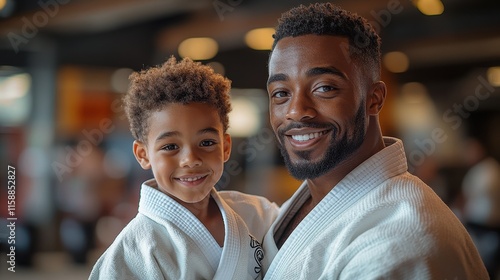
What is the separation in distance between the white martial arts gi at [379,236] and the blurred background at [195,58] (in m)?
3.75

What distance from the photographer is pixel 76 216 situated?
18.1 ft

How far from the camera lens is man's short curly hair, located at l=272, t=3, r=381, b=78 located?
4.67 ft

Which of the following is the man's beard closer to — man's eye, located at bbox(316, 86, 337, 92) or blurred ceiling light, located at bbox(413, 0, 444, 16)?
man's eye, located at bbox(316, 86, 337, 92)

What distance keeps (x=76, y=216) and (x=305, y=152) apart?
14.7 feet

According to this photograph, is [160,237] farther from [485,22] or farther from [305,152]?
[485,22]

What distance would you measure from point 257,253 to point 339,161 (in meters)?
0.32

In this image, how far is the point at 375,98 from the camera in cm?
149

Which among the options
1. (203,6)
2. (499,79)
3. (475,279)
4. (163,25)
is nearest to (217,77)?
(475,279)

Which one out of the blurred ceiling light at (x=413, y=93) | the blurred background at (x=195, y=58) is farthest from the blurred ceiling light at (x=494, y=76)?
the blurred ceiling light at (x=413, y=93)

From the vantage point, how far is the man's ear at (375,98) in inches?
58.1

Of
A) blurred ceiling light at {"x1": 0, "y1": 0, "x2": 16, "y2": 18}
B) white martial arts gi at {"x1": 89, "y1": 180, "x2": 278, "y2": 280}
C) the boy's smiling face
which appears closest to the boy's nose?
the boy's smiling face

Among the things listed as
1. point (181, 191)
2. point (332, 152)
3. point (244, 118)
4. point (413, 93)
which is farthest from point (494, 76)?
point (181, 191)

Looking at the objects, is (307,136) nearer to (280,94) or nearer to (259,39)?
(280,94)

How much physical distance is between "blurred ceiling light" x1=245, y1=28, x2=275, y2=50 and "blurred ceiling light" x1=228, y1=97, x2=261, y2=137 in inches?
20.5
